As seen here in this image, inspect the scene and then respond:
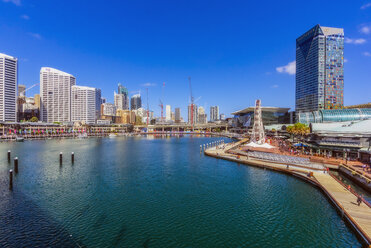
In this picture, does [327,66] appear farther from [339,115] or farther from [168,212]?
[168,212]

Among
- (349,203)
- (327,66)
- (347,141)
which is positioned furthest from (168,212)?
(327,66)

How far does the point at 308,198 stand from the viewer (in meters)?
30.5

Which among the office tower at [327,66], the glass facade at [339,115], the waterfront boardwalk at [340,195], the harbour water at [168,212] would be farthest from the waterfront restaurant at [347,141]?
the office tower at [327,66]

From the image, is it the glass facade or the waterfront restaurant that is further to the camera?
the glass facade

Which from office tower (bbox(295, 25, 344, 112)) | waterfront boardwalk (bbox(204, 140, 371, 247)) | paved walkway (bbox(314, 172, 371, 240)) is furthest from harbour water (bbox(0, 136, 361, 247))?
office tower (bbox(295, 25, 344, 112))

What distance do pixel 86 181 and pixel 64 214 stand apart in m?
16.3

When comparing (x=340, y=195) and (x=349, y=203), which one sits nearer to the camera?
(x=349, y=203)

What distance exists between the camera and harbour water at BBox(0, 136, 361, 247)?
2036 centimetres

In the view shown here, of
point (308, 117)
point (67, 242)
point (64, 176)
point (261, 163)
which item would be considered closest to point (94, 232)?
point (67, 242)

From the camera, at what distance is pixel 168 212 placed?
26578 mm

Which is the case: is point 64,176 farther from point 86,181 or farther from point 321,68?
point 321,68

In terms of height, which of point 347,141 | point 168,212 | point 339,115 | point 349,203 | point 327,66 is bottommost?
point 168,212

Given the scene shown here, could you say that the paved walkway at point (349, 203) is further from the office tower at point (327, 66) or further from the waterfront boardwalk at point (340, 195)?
the office tower at point (327, 66)

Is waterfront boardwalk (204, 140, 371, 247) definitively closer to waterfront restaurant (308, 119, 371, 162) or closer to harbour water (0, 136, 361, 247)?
harbour water (0, 136, 361, 247)
